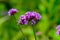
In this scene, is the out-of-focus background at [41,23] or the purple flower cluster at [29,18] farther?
the out-of-focus background at [41,23]

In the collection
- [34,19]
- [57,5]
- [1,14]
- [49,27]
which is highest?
[1,14]

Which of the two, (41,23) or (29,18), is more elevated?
(41,23)

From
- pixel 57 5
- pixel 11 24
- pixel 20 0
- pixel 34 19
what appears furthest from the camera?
pixel 20 0

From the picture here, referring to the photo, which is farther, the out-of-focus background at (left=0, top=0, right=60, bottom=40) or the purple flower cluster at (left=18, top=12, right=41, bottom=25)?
the out-of-focus background at (left=0, top=0, right=60, bottom=40)

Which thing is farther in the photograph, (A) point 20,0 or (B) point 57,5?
(A) point 20,0

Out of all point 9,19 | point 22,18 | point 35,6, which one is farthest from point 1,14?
point 22,18

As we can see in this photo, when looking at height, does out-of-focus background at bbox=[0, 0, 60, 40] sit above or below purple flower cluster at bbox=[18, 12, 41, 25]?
above

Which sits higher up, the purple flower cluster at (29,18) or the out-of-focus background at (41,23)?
the out-of-focus background at (41,23)

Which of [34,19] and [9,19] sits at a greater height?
[9,19]

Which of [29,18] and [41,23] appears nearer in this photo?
[29,18]

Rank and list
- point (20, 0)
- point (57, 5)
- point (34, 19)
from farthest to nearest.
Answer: point (20, 0) → point (57, 5) → point (34, 19)

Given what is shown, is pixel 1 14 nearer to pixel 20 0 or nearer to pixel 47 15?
pixel 20 0
